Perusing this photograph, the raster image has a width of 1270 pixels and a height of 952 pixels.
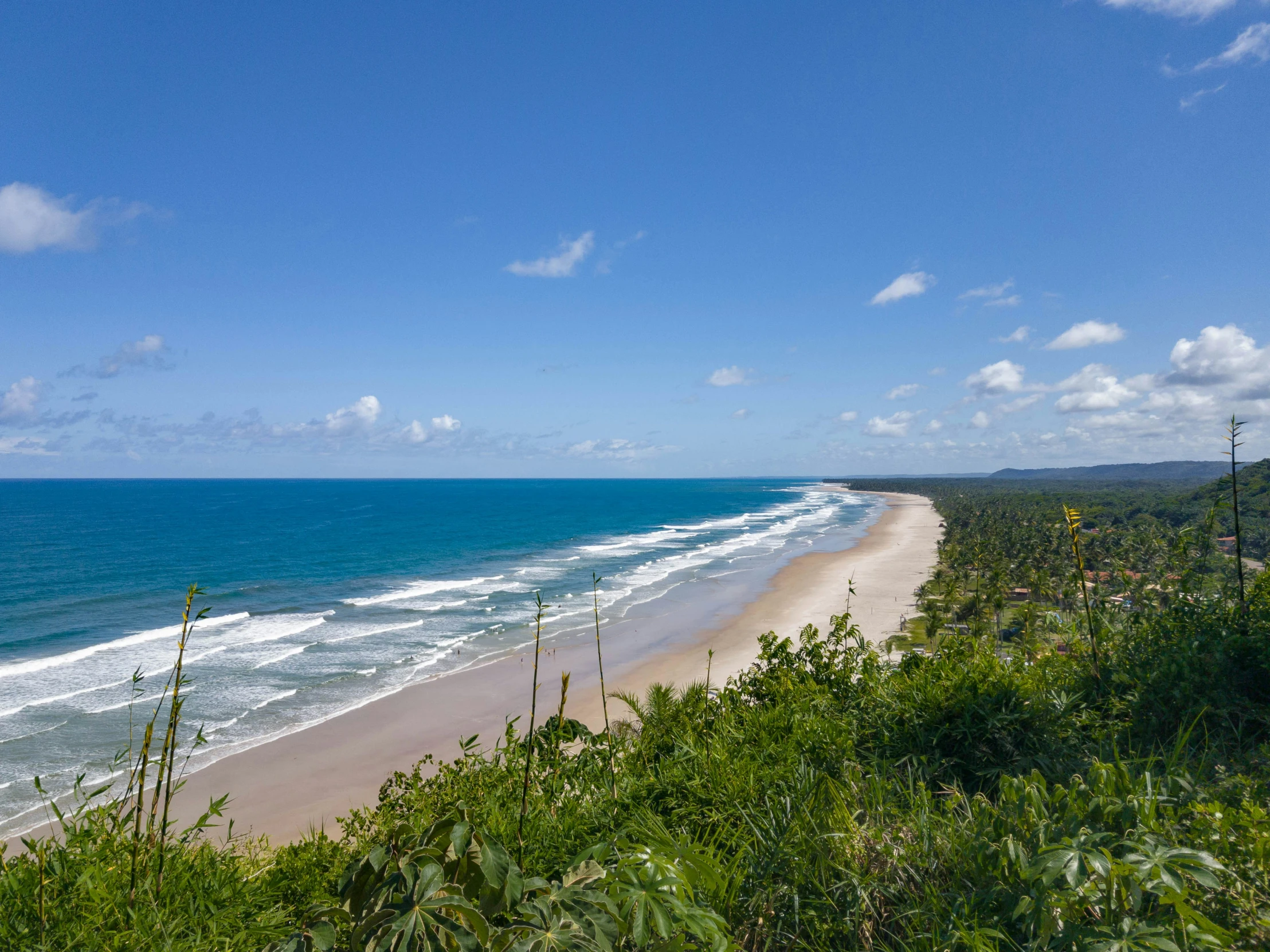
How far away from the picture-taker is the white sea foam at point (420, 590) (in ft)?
120

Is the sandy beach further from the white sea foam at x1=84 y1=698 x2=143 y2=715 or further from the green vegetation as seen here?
the white sea foam at x1=84 y1=698 x2=143 y2=715

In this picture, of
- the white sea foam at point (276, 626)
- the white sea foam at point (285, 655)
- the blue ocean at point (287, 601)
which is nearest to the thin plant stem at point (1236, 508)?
the blue ocean at point (287, 601)

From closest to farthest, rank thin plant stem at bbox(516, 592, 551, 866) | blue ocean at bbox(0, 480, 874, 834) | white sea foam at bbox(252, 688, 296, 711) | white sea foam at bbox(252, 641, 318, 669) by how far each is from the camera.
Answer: thin plant stem at bbox(516, 592, 551, 866)
blue ocean at bbox(0, 480, 874, 834)
white sea foam at bbox(252, 688, 296, 711)
white sea foam at bbox(252, 641, 318, 669)

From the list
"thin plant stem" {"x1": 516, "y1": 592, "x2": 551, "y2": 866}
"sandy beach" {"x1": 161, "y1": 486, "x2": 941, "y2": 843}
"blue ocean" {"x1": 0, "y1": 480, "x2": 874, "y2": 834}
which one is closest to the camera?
"thin plant stem" {"x1": 516, "y1": 592, "x2": 551, "y2": 866}

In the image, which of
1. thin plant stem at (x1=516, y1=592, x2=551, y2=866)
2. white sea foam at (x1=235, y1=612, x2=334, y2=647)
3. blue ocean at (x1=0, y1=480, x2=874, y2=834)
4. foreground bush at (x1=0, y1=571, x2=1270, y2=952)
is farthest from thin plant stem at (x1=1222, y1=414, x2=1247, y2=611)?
white sea foam at (x1=235, y1=612, x2=334, y2=647)

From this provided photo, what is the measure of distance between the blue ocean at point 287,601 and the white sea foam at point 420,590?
7.6 inches

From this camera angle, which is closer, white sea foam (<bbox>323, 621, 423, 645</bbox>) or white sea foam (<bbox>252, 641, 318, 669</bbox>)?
white sea foam (<bbox>252, 641, 318, 669</bbox>)

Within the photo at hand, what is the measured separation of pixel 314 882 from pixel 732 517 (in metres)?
98.8

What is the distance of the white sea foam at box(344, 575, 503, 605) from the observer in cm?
3656

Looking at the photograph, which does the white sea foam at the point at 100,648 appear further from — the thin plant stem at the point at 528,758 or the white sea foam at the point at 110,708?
the thin plant stem at the point at 528,758

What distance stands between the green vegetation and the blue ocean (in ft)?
43.9

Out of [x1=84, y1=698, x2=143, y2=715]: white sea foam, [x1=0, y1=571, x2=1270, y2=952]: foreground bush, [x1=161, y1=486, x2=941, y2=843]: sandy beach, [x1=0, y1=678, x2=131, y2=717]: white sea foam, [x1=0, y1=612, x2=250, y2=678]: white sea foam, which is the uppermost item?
[x1=0, y1=571, x2=1270, y2=952]: foreground bush

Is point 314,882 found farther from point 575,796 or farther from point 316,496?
point 316,496

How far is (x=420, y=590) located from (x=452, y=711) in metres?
20.4
